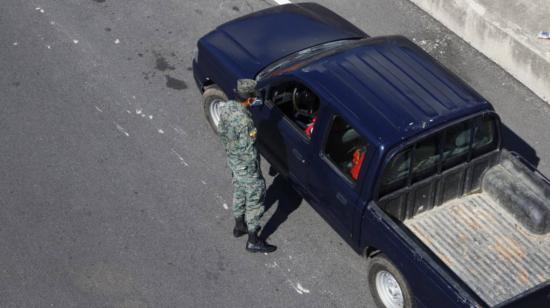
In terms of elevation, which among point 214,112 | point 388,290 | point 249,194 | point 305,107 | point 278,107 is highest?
point 305,107

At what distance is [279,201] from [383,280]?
5.62 ft

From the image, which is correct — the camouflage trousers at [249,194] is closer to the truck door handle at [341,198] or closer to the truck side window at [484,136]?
the truck door handle at [341,198]

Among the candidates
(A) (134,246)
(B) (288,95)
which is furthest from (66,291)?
(B) (288,95)

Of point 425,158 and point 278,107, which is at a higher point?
point 425,158

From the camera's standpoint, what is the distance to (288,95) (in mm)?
7977

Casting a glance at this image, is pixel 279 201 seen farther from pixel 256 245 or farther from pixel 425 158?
pixel 425 158

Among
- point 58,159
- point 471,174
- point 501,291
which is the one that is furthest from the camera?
point 58,159

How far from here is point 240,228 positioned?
806 centimetres

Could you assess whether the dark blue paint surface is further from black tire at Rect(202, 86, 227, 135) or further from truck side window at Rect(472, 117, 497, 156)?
truck side window at Rect(472, 117, 497, 156)

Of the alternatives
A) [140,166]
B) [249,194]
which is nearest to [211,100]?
[140,166]

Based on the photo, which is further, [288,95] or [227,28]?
[227,28]

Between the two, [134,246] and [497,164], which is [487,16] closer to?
[497,164]

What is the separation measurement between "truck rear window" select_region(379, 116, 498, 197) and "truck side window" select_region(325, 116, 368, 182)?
407mm

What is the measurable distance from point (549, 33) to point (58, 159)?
6.33 meters
